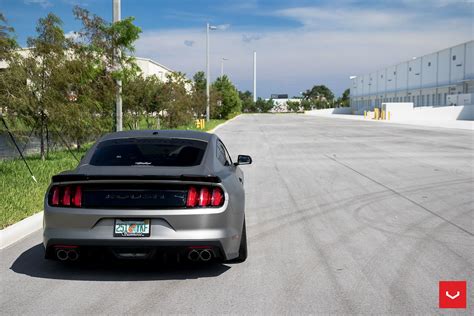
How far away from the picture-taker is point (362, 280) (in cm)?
564

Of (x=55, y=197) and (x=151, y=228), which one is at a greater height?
(x=55, y=197)

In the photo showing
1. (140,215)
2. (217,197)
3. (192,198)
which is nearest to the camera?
(140,215)

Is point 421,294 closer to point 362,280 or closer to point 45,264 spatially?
point 362,280

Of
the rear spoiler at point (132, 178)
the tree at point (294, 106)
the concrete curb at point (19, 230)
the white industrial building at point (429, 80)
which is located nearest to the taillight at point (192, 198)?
the rear spoiler at point (132, 178)

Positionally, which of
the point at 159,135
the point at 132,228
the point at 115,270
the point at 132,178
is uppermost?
the point at 159,135

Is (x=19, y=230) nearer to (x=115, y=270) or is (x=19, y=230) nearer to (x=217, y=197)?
(x=115, y=270)

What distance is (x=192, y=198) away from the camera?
5500 millimetres

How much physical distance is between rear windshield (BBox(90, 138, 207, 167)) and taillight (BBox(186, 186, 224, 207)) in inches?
29.2

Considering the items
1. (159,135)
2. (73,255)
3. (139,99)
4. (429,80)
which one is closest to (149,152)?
(159,135)

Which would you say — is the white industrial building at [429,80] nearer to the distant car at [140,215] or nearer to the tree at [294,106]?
the tree at [294,106]

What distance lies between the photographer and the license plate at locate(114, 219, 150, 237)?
5.40 meters

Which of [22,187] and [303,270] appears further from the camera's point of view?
[22,187]

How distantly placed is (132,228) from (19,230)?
9.84 feet

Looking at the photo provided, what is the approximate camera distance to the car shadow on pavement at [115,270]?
5.78 metres
